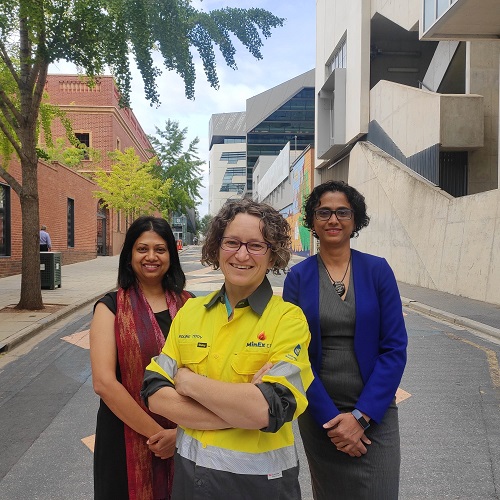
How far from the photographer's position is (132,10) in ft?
26.0

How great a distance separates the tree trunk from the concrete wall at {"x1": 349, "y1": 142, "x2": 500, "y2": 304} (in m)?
10.3

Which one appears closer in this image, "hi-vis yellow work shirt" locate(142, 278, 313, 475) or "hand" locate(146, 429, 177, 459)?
"hi-vis yellow work shirt" locate(142, 278, 313, 475)

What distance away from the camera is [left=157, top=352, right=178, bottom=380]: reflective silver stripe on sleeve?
171 cm

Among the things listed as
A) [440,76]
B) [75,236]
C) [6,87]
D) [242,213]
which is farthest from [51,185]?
[242,213]

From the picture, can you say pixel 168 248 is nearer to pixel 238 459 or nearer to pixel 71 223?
pixel 238 459

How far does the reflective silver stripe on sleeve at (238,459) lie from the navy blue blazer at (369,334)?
0.53 metres

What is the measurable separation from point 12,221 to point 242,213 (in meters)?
19.9

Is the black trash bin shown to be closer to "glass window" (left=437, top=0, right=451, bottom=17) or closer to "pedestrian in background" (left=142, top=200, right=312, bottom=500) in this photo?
"glass window" (left=437, top=0, right=451, bottom=17)

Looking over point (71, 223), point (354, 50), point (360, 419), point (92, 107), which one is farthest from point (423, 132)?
point (92, 107)

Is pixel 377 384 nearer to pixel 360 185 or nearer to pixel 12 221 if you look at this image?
pixel 12 221

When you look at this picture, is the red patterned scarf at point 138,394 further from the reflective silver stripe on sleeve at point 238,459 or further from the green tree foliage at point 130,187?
the green tree foliage at point 130,187

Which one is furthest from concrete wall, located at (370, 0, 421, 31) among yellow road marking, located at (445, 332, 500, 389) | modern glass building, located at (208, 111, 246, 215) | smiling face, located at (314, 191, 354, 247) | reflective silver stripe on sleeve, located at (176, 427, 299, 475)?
modern glass building, located at (208, 111, 246, 215)

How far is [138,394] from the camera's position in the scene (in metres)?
2.09

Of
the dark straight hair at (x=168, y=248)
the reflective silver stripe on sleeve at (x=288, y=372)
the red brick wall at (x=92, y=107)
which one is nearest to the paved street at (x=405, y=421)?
the dark straight hair at (x=168, y=248)
